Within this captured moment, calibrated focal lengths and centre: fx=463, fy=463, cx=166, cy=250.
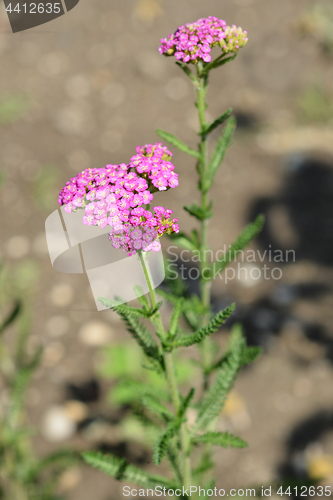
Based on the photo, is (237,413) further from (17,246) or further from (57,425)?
(17,246)

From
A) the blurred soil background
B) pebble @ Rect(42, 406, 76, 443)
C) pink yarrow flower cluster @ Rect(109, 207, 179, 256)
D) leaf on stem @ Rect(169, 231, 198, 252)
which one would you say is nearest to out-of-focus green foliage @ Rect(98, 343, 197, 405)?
the blurred soil background

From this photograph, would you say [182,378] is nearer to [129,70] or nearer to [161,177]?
[161,177]

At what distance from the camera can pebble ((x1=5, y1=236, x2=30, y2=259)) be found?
137 inches

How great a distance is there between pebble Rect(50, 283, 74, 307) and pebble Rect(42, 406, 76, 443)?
751mm

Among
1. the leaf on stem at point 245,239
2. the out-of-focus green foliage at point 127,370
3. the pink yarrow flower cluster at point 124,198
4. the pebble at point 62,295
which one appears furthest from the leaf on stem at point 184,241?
the pebble at point 62,295

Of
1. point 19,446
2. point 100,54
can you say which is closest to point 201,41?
point 19,446

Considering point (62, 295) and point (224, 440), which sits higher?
point (224, 440)

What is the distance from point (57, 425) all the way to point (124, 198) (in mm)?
2043

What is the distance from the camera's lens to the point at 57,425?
2.60m

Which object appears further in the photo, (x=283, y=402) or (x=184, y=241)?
(x=283, y=402)

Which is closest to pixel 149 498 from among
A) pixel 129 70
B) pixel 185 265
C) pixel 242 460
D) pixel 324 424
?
pixel 242 460

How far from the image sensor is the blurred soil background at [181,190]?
2588 mm

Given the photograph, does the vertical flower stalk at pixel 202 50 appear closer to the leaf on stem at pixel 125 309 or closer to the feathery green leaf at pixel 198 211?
the feathery green leaf at pixel 198 211

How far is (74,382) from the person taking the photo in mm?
2826
